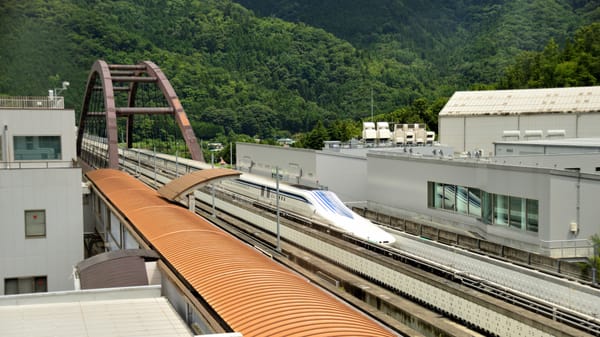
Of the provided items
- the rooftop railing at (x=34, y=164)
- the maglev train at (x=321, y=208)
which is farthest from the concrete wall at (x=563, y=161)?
the rooftop railing at (x=34, y=164)

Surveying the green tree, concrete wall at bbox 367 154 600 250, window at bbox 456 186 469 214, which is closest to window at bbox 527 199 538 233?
concrete wall at bbox 367 154 600 250

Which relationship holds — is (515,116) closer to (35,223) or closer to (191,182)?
(191,182)

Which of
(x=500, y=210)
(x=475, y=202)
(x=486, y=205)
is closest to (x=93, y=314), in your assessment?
(x=500, y=210)

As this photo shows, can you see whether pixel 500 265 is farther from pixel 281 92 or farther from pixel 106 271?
pixel 281 92

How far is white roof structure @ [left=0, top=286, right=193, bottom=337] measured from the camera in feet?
32.8

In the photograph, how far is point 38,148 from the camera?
2277 cm

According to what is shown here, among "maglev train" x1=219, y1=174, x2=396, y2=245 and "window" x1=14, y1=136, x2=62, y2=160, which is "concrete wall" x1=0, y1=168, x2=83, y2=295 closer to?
"window" x1=14, y1=136, x2=62, y2=160

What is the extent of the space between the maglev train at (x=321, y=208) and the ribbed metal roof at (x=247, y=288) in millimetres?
6446

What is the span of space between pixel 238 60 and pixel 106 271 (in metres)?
108

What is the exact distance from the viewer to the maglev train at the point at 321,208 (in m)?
22.0

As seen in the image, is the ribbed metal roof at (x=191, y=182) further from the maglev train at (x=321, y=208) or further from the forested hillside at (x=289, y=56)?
the forested hillside at (x=289, y=56)

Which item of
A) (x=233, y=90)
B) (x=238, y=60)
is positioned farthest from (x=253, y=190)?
(x=238, y=60)

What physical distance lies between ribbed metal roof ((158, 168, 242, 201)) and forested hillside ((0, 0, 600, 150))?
A: 152ft

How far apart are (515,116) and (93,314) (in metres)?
35.5
